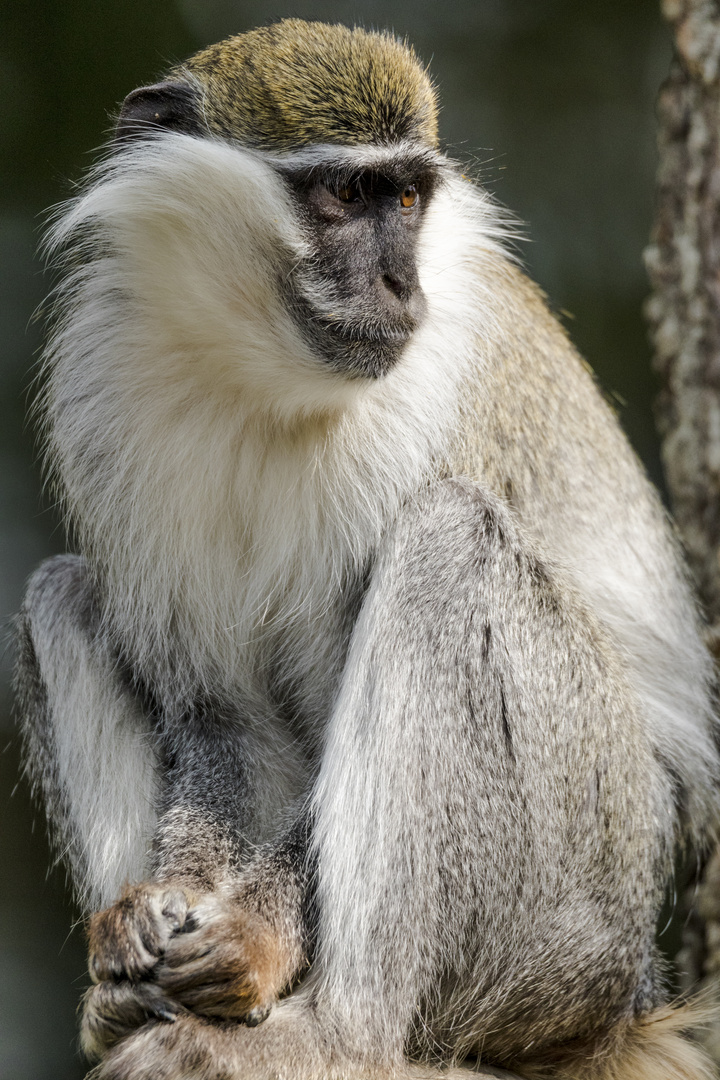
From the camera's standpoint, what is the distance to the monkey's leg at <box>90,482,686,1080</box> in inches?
117

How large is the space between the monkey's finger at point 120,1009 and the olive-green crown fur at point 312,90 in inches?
91.5

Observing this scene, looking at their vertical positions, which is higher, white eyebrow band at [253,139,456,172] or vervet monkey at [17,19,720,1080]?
white eyebrow band at [253,139,456,172]

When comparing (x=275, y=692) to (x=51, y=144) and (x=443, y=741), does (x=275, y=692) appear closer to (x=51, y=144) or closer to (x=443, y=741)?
(x=443, y=741)

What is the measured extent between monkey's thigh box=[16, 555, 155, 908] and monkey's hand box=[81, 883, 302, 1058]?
1.83 ft

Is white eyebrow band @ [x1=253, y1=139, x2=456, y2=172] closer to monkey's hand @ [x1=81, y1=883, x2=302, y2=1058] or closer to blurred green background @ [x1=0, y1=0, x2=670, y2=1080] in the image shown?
blurred green background @ [x1=0, y1=0, x2=670, y2=1080]

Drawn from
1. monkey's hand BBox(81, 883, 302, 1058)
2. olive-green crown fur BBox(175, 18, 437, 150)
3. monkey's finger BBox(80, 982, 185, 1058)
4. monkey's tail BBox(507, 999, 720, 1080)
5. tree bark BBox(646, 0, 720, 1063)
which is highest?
olive-green crown fur BBox(175, 18, 437, 150)

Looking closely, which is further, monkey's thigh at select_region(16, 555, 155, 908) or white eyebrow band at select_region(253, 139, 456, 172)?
monkey's thigh at select_region(16, 555, 155, 908)

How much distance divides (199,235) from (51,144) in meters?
2.76

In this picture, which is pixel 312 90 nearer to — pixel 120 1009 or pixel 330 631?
pixel 330 631

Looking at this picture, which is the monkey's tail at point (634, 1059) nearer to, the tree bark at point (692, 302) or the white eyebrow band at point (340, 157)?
the tree bark at point (692, 302)

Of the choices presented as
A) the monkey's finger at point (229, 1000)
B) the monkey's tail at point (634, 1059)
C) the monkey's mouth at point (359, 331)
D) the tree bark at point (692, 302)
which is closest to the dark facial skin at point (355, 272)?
the monkey's mouth at point (359, 331)

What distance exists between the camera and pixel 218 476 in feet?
11.3

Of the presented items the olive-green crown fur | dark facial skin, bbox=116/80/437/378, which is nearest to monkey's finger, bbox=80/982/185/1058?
dark facial skin, bbox=116/80/437/378

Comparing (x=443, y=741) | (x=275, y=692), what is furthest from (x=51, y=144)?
(x=443, y=741)
